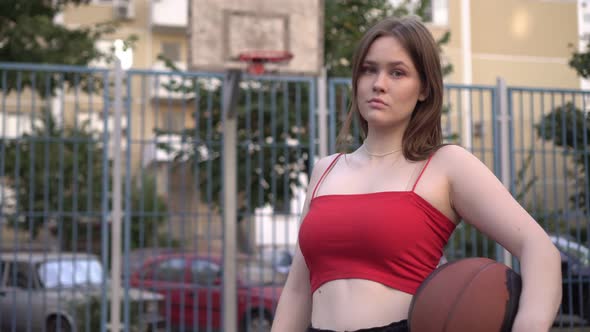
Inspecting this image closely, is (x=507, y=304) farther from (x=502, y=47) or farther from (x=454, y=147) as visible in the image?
(x=502, y=47)

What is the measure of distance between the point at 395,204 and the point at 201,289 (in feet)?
18.7

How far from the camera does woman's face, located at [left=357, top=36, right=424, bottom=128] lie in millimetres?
1952

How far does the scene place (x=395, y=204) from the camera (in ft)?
6.16

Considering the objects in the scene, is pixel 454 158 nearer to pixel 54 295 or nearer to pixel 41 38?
pixel 54 295

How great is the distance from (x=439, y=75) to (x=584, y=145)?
6.38m

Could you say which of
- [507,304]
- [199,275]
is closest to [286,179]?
[199,275]

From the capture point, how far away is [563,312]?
7.79 m

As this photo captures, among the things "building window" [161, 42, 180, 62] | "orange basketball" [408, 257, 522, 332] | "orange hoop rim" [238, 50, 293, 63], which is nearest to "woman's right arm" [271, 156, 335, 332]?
"orange basketball" [408, 257, 522, 332]

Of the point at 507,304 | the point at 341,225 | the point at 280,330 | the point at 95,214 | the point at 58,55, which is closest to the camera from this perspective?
the point at 507,304

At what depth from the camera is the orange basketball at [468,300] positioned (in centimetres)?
167

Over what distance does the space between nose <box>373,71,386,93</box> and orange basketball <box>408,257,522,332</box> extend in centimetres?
45

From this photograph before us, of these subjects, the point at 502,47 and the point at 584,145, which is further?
the point at 502,47

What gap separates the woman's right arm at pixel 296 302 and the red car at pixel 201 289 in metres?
5.20

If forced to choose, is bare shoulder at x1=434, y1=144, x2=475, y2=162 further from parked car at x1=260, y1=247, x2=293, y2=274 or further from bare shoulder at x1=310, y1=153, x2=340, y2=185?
parked car at x1=260, y1=247, x2=293, y2=274
